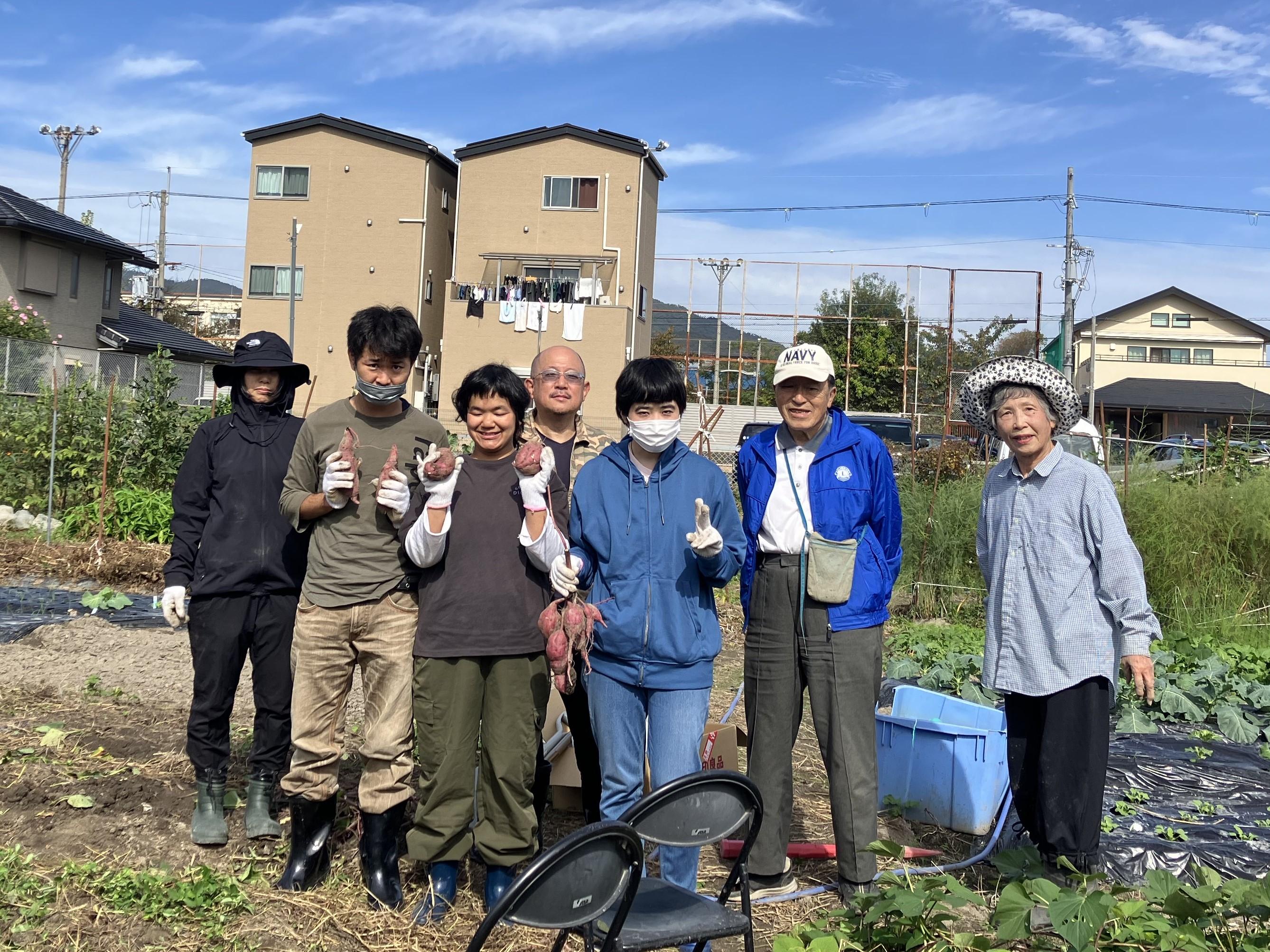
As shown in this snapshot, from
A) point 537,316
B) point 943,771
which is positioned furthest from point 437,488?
point 537,316

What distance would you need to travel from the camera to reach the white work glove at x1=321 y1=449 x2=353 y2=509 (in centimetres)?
321

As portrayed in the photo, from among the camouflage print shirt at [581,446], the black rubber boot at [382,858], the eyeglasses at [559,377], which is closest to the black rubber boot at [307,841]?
the black rubber boot at [382,858]

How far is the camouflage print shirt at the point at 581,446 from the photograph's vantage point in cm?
393

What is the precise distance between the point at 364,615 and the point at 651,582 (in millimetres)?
968

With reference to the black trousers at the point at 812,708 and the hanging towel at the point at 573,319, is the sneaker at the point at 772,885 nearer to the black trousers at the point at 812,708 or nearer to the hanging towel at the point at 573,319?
the black trousers at the point at 812,708

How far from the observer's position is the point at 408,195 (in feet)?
93.4

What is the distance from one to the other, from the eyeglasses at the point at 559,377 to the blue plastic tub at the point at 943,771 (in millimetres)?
2059

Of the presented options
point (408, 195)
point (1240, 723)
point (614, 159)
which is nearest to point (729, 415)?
point (614, 159)

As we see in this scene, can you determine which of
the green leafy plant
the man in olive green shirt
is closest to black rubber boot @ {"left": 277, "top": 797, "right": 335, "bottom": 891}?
the man in olive green shirt

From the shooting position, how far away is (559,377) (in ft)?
13.0

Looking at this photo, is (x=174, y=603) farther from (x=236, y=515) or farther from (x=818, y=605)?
(x=818, y=605)

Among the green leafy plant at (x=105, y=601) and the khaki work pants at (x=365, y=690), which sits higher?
the khaki work pants at (x=365, y=690)

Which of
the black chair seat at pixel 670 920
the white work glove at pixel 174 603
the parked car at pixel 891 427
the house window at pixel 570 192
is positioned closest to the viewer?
the black chair seat at pixel 670 920

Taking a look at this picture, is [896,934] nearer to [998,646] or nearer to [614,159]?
[998,646]
